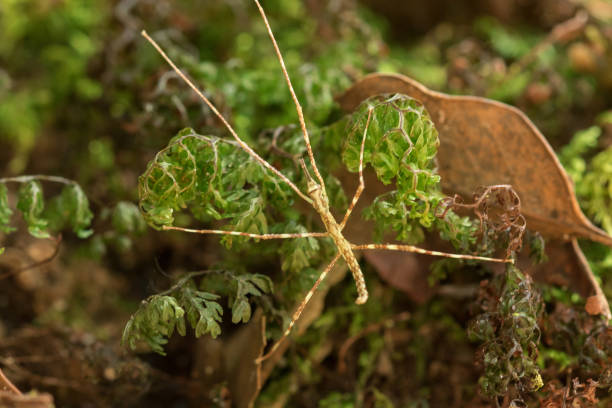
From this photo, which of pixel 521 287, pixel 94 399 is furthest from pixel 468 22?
pixel 94 399

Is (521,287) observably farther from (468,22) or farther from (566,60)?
(468,22)

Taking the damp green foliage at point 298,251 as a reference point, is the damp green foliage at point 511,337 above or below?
below

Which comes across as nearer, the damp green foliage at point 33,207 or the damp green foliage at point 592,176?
the damp green foliage at point 33,207

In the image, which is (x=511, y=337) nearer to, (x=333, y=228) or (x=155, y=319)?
(x=333, y=228)

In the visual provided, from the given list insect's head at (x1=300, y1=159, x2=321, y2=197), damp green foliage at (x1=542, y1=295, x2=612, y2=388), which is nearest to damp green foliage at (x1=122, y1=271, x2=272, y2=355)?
insect's head at (x1=300, y1=159, x2=321, y2=197)

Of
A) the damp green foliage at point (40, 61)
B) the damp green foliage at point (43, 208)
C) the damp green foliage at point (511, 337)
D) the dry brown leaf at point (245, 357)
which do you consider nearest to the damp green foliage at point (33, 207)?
the damp green foliage at point (43, 208)

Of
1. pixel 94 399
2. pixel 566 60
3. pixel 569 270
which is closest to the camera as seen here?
pixel 569 270

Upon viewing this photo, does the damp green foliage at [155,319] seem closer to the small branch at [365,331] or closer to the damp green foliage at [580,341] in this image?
the small branch at [365,331]
